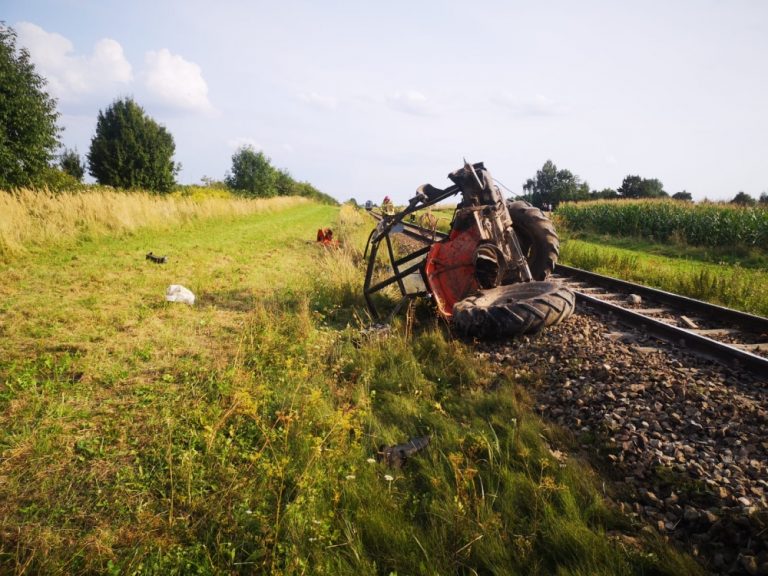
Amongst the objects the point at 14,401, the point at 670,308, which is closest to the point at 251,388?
the point at 14,401

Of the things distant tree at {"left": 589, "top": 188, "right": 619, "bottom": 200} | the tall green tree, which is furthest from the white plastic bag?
distant tree at {"left": 589, "top": 188, "right": 619, "bottom": 200}

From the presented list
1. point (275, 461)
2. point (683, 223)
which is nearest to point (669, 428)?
point (275, 461)

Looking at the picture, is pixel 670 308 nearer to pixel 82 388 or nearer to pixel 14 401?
pixel 82 388

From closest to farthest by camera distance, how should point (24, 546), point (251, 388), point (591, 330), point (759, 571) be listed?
1. point (759, 571)
2. point (24, 546)
3. point (251, 388)
4. point (591, 330)

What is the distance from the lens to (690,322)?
5516 millimetres

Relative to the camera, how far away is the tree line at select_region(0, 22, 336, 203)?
17.8 m

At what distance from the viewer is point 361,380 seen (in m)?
4.17

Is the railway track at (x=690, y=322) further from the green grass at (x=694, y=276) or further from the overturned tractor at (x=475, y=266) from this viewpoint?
the green grass at (x=694, y=276)

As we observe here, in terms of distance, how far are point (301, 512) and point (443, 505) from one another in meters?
0.84

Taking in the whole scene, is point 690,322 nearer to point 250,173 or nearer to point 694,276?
point 694,276

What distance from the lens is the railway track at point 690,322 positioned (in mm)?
4227

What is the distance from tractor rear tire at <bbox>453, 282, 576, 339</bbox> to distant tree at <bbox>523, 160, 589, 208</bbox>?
49.3 metres

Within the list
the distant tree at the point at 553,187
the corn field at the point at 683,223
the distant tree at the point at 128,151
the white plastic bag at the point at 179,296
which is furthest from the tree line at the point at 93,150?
the distant tree at the point at 553,187

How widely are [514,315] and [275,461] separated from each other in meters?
3.05
